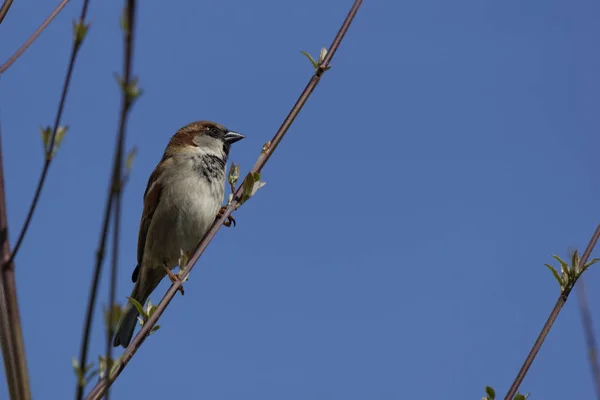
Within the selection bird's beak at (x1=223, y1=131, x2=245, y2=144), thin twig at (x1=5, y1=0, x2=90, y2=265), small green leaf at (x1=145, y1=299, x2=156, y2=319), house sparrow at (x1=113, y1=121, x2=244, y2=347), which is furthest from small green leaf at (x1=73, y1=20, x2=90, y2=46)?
bird's beak at (x1=223, y1=131, x2=245, y2=144)

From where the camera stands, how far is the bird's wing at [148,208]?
563cm

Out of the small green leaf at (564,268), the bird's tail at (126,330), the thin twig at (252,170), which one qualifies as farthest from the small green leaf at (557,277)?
the bird's tail at (126,330)

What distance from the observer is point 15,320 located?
5.01 feet

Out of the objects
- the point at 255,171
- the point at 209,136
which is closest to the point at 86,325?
the point at 255,171

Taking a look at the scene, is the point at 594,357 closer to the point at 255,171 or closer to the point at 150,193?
the point at 255,171

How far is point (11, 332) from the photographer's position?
4.94 ft

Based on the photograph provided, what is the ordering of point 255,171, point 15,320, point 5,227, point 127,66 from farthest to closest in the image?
point 255,171, point 5,227, point 15,320, point 127,66

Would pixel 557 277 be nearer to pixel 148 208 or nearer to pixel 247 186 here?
pixel 247 186

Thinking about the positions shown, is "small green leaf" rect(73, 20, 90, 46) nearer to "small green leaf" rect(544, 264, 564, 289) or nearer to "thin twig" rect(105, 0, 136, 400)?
"thin twig" rect(105, 0, 136, 400)

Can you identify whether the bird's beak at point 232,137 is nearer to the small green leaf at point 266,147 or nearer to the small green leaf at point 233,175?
the small green leaf at point 233,175

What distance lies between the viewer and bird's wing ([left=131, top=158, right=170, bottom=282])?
563 cm

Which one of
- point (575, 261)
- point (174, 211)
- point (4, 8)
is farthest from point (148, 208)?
point (575, 261)

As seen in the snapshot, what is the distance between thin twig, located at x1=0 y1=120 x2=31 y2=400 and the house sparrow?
363 cm

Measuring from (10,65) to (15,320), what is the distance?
0.80m
